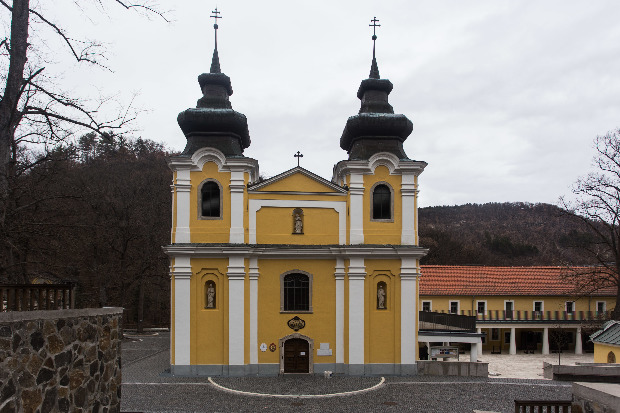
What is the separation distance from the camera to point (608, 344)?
62.5 feet

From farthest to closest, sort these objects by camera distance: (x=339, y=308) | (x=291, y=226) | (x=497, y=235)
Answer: (x=497, y=235) < (x=291, y=226) < (x=339, y=308)

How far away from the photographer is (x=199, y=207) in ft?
63.7

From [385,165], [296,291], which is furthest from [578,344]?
[296,291]

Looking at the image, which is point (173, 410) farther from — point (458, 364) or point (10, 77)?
point (458, 364)

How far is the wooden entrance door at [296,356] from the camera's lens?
1928 centimetres

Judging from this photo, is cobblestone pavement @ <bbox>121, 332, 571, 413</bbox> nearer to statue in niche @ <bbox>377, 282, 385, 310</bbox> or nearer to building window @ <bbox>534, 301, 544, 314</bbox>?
statue in niche @ <bbox>377, 282, 385, 310</bbox>

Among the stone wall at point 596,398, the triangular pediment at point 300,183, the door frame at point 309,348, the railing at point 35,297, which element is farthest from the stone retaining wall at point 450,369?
the railing at point 35,297

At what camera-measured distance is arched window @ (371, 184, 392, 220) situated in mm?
20250

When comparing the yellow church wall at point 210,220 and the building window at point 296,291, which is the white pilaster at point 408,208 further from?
the yellow church wall at point 210,220

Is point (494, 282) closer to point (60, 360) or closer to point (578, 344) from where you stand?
point (578, 344)

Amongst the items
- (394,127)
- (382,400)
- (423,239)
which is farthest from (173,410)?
(423,239)

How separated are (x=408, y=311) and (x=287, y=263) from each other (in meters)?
5.00

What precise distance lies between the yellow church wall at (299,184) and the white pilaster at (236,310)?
3.23 m

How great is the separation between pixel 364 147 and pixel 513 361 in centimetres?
1525
